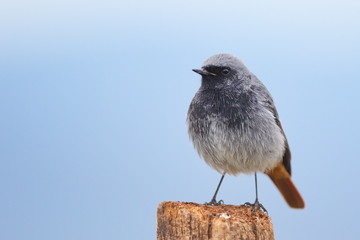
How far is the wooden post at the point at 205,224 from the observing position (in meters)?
3.72

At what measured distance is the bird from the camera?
196 inches

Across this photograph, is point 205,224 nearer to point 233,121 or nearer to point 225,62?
point 233,121

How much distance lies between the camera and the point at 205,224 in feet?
12.4

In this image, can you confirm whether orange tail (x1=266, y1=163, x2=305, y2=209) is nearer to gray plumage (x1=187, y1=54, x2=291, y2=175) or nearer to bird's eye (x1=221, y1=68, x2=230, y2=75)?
gray plumage (x1=187, y1=54, x2=291, y2=175)

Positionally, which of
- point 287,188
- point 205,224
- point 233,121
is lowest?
point 205,224

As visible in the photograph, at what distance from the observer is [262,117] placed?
5.05 m

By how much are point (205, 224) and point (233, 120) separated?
1469mm

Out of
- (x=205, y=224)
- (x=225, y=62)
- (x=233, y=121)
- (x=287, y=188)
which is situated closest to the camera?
(x=205, y=224)

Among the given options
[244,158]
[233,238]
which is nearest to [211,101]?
[244,158]

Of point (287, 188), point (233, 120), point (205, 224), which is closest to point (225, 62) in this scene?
point (233, 120)

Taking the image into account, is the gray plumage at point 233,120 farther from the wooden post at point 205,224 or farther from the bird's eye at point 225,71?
the wooden post at point 205,224

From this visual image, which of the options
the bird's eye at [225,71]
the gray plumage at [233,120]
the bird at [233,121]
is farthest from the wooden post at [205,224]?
the bird's eye at [225,71]

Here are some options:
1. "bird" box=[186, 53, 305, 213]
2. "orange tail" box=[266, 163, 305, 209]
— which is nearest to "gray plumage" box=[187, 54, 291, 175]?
"bird" box=[186, 53, 305, 213]

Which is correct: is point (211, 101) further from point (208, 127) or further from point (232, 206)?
point (232, 206)
